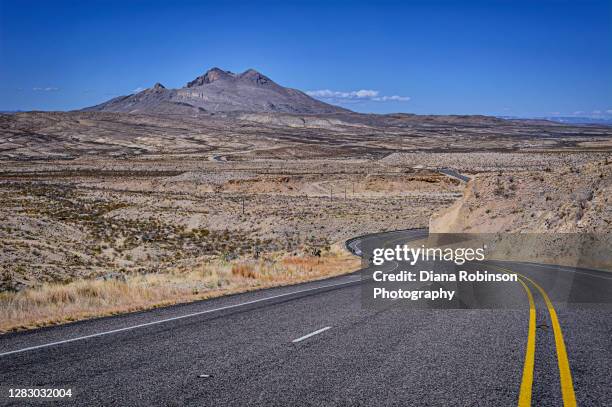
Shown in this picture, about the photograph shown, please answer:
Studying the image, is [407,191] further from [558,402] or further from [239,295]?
[558,402]

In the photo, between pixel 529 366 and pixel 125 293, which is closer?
pixel 529 366

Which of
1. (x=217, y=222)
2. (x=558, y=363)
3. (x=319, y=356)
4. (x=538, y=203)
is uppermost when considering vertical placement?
(x=558, y=363)

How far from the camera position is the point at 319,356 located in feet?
26.6

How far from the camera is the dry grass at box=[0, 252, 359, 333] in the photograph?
11.8m

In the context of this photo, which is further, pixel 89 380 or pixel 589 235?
pixel 589 235

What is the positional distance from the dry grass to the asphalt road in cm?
119

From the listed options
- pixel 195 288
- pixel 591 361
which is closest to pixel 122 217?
pixel 195 288

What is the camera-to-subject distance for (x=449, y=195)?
7969 centimetres

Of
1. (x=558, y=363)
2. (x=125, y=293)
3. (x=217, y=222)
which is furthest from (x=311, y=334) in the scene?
(x=217, y=222)

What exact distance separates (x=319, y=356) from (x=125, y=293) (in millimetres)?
8314

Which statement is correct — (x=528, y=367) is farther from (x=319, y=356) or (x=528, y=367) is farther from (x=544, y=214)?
(x=544, y=214)

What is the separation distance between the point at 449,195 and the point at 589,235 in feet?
173

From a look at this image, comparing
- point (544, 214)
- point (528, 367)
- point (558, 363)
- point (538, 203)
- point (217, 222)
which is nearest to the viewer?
Result: point (528, 367)

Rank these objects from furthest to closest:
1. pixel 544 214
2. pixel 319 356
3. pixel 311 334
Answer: pixel 544 214 < pixel 311 334 < pixel 319 356
